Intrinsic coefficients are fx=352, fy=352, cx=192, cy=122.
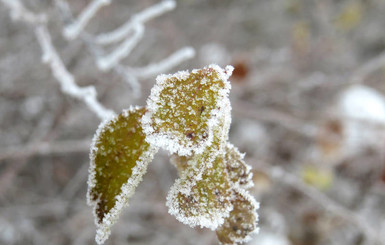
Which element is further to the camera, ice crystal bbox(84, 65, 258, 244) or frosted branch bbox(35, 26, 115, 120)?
frosted branch bbox(35, 26, 115, 120)

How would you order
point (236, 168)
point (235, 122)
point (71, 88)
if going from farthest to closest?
point (235, 122) → point (71, 88) → point (236, 168)

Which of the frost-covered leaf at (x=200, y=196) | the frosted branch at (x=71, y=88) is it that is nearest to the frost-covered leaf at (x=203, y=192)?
the frost-covered leaf at (x=200, y=196)

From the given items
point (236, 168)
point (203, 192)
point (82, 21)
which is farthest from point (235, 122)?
point (203, 192)

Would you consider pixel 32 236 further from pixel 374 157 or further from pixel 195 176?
pixel 374 157

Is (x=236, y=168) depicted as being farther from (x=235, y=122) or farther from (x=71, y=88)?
(x=235, y=122)

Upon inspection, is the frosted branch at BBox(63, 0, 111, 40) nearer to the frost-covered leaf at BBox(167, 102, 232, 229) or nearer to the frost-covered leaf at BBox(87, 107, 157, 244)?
the frost-covered leaf at BBox(87, 107, 157, 244)

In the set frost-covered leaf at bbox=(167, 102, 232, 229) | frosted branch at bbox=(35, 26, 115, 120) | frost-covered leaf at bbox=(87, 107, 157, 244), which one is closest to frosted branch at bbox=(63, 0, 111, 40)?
frosted branch at bbox=(35, 26, 115, 120)
